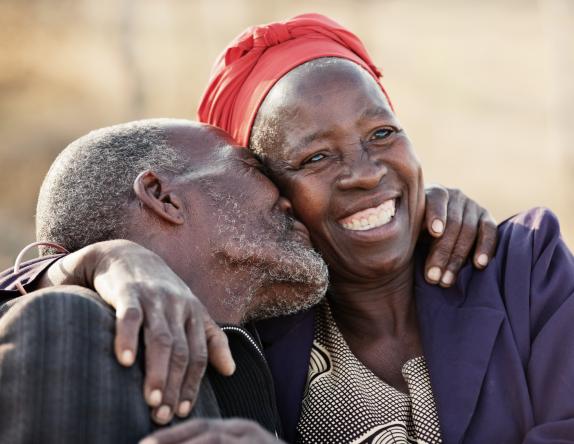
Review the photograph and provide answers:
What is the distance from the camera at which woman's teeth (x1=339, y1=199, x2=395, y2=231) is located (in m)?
3.64

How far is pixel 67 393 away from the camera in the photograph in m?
2.46

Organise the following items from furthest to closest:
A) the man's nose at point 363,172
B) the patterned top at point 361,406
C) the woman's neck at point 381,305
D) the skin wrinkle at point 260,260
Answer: the woman's neck at point 381,305 < the man's nose at point 363,172 < the skin wrinkle at point 260,260 < the patterned top at point 361,406

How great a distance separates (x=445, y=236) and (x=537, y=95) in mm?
13202

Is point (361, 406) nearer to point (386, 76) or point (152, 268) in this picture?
point (152, 268)

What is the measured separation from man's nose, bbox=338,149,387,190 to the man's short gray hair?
635 mm

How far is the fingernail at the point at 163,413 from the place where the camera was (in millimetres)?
2537

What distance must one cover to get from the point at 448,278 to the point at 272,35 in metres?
1.30

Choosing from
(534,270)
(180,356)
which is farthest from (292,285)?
(180,356)

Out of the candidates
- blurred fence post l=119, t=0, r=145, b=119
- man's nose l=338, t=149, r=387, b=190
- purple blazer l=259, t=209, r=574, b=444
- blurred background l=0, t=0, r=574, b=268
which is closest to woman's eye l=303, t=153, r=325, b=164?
man's nose l=338, t=149, r=387, b=190

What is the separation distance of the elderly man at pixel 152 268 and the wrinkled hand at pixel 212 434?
0.61ft

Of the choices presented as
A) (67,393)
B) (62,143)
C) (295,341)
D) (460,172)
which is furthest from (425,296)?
(460,172)

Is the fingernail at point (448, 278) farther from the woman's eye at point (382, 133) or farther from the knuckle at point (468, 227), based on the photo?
the woman's eye at point (382, 133)

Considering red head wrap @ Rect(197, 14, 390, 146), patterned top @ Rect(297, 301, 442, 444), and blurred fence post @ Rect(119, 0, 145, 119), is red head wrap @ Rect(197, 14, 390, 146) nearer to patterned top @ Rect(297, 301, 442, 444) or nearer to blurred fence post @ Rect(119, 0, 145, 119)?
Answer: patterned top @ Rect(297, 301, 442, 444)

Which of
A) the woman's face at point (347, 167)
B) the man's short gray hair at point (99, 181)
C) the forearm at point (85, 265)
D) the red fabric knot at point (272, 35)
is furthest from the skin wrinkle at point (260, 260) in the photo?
the red fabric knot at point (272, 35)
